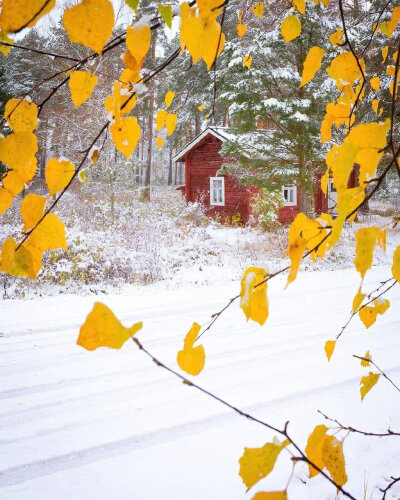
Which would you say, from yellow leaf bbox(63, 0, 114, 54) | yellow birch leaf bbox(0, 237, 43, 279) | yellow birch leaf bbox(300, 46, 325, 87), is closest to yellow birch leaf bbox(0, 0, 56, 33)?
yellow leaf bbox(63, 0, 114, 54)

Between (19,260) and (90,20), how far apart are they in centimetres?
34

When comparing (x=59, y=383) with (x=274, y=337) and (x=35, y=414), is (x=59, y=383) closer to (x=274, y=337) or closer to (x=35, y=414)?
(x=35, y=414)

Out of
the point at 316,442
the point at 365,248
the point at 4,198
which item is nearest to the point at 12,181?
the point at 4,198

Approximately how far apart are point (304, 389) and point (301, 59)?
773cm

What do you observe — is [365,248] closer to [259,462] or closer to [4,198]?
[259,462]

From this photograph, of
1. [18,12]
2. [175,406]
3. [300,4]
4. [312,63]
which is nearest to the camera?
[18,12]

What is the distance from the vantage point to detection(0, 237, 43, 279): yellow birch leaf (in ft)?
1.75

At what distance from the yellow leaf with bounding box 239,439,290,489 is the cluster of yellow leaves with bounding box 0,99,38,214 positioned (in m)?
0.50

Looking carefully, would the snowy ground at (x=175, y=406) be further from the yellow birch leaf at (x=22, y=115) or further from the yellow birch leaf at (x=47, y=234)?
the yellow birch leaf at (x=22, y=115)

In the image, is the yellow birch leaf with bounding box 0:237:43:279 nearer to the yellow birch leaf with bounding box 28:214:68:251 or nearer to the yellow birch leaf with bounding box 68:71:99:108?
the yellow birch leaf with bounding box 28:214:68:251

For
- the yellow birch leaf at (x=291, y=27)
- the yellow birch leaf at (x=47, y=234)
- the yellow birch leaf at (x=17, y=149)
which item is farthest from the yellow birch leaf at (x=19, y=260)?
the yellow birch leaf at (x=291, y=27)

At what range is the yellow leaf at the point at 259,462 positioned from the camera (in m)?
0.47

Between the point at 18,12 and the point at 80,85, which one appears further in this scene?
the point at 80,85

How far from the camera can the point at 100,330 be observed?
41 centimetres
